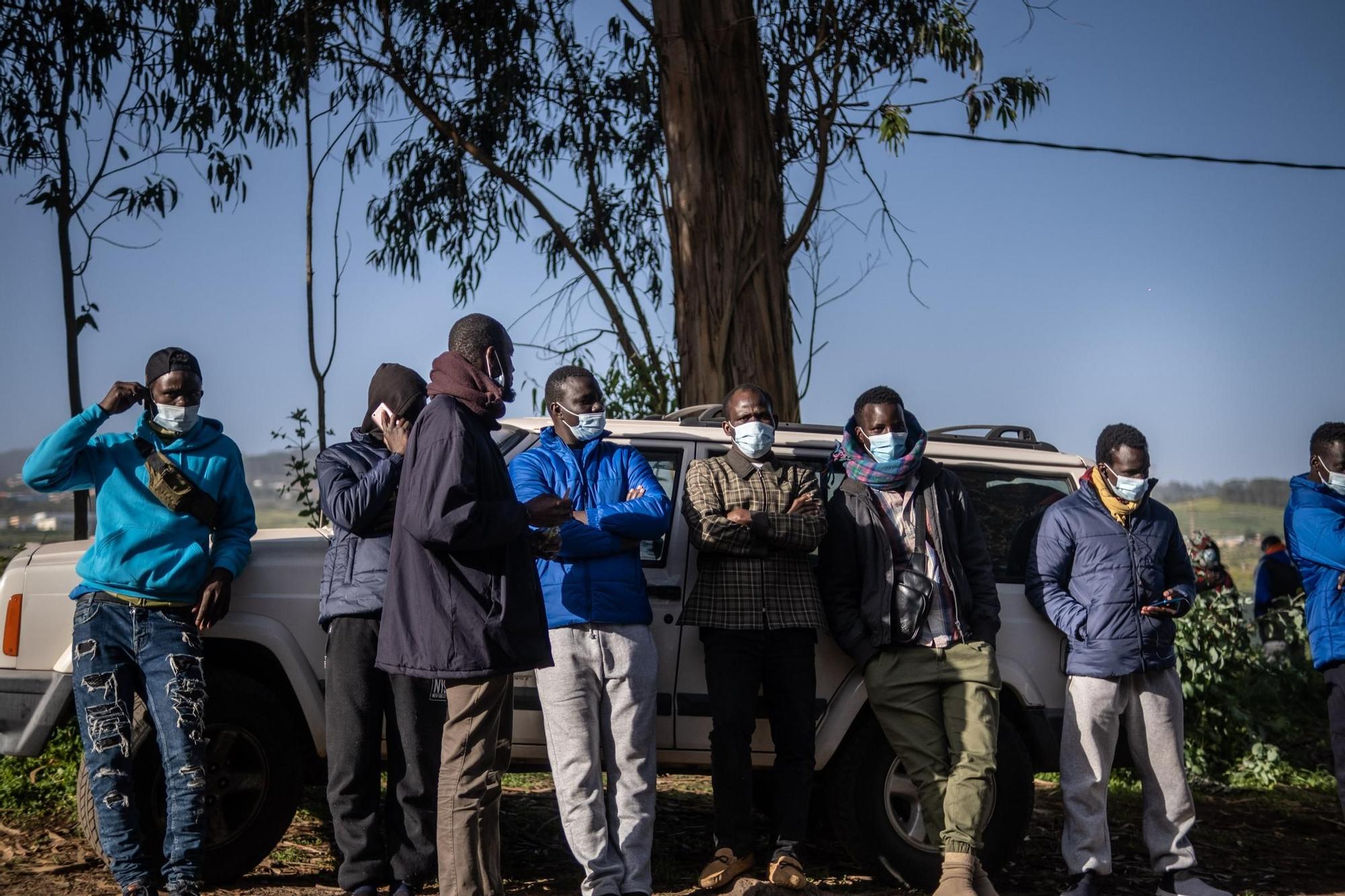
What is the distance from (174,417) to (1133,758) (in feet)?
13.3

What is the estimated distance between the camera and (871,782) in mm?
5242

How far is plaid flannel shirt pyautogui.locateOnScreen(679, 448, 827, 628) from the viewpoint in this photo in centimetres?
487

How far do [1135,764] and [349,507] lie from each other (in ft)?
11.0

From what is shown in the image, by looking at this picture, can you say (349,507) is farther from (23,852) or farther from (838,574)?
(23,852)

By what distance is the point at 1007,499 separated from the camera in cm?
561

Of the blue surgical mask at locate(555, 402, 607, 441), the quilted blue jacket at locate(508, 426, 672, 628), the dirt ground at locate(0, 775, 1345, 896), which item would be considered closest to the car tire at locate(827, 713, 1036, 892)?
the dirt ground at locate(0, 775, 1345, 896)

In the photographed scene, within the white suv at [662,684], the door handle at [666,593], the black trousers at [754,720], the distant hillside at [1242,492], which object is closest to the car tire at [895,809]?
the white suv at [662,684]

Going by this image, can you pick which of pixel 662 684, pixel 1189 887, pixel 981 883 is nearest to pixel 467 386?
pixel 662 684

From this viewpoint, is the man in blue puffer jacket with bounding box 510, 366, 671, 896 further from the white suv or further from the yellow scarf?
the yellow scarf

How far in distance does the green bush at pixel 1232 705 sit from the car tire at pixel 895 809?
10.1ft

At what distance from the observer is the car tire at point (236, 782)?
4781 millimetres

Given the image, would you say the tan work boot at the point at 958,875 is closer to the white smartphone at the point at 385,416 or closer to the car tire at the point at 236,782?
the car tire at the point at 236,782

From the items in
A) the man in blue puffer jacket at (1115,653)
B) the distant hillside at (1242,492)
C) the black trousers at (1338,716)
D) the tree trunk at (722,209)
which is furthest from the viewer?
the distant hillside at (1242,492)

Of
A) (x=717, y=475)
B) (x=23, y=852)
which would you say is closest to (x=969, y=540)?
(x=717, y=475)
